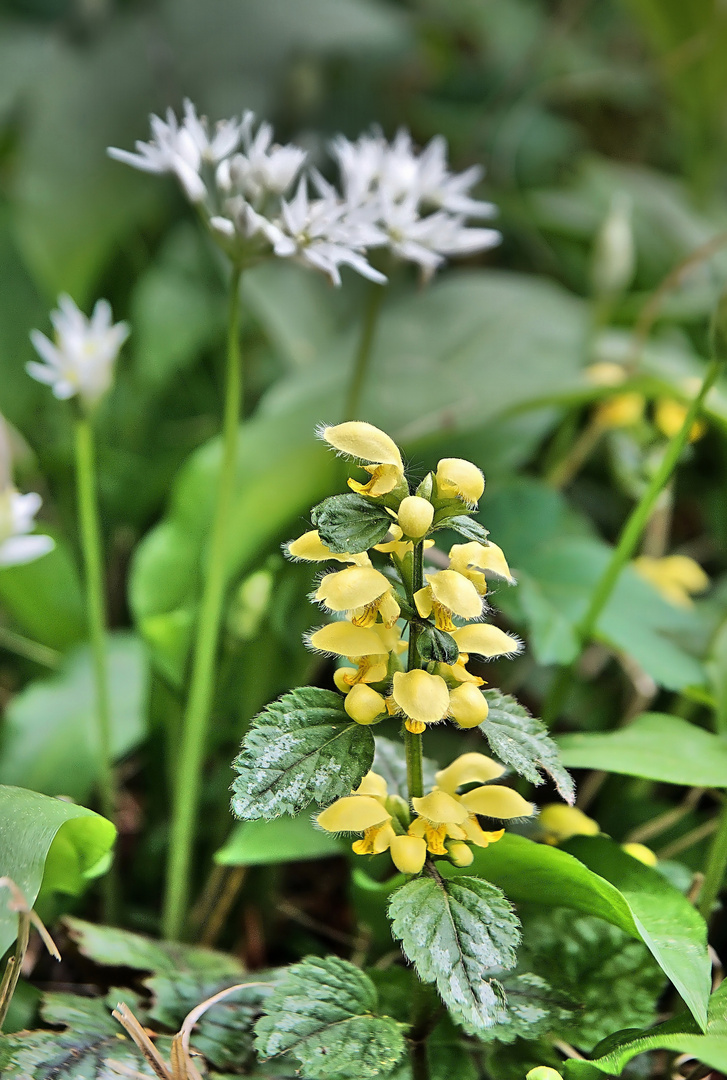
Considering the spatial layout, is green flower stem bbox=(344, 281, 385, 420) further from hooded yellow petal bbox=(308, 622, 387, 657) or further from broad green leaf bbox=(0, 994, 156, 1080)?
broad green leaf bbox=(0, 994, 156, 1080)

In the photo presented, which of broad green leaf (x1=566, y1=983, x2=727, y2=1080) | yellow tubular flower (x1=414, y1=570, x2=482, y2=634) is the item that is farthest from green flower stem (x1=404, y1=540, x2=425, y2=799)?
broad green leaf (x1=566, y1=983, x2=727, y2=1080)

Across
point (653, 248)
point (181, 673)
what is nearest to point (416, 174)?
point (181, 673)

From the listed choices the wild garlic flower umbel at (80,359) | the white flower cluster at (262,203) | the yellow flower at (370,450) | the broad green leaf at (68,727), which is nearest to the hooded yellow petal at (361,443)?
the yellow flower at (370,450)

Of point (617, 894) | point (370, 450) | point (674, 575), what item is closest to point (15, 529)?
point (370, 450)

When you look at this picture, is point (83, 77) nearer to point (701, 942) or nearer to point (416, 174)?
point (416, 174)

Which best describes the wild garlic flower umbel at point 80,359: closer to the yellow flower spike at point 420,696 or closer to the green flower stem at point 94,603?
the green flower stem at point 94,603
